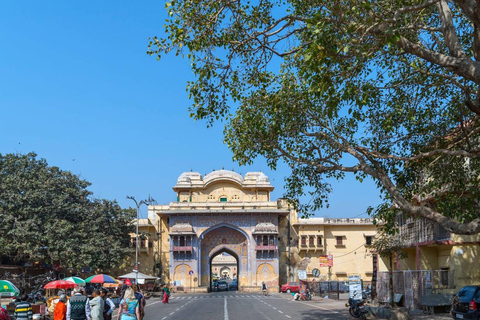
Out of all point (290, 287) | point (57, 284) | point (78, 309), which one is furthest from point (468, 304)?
point (290, 287)

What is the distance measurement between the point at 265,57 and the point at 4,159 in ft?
105

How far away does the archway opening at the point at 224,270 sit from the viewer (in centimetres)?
6112

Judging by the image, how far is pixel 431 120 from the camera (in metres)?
16.4

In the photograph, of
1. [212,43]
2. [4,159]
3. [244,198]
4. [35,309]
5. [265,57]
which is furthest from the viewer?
[244,198]

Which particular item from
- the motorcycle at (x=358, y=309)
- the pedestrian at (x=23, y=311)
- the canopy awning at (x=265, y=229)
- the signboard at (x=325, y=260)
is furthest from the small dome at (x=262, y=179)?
the pedestrian at (x=23, y=311)

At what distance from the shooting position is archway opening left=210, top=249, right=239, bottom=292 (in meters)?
61.1

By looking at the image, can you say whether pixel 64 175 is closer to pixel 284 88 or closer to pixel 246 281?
pixel 246 281

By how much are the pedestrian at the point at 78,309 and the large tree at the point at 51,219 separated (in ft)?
89.4

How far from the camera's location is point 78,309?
11680 millimetres

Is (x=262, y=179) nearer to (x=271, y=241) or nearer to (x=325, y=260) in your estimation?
(x=271, y=241)

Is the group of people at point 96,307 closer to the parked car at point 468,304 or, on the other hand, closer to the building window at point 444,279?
the parked car at point 468,304

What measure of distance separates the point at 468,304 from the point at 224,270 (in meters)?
115

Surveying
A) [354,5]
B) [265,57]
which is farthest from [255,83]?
[354,5]

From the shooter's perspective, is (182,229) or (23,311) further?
(182,229)
